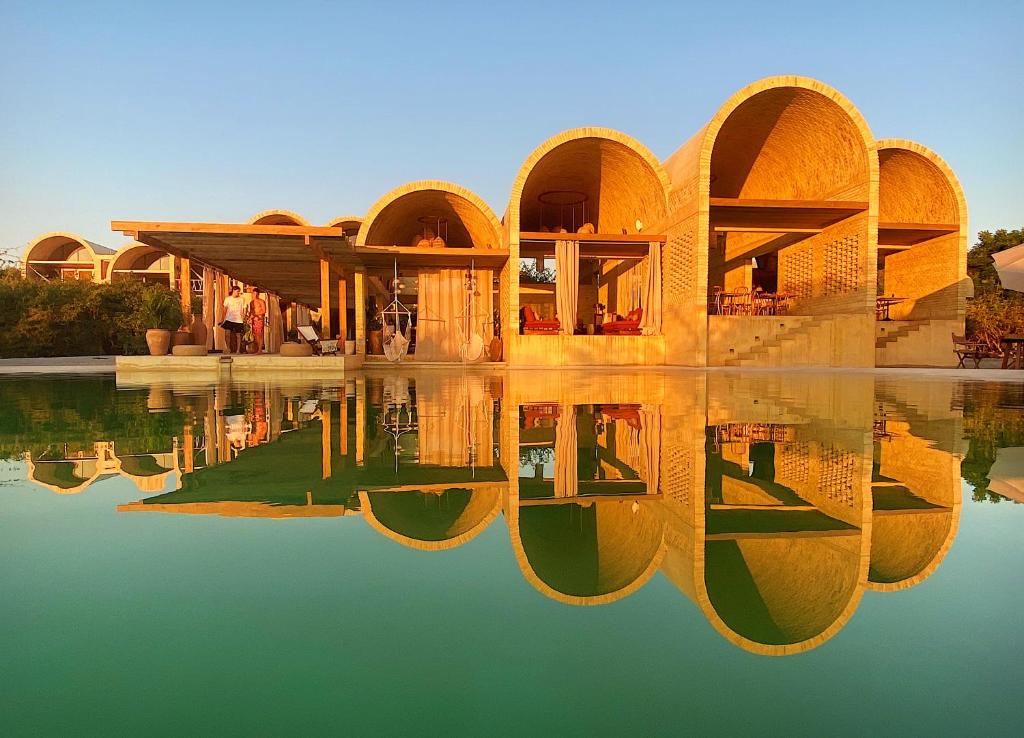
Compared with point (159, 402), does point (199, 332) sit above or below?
above

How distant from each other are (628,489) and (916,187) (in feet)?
58.5

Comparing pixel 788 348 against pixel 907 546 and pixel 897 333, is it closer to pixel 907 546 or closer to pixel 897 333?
pixel 897 333

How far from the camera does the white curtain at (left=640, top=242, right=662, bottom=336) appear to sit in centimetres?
1423

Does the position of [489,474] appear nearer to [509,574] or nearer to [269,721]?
[509,574]

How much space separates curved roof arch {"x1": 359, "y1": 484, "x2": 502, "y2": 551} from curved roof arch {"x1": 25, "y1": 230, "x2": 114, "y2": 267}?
33016 millimetres

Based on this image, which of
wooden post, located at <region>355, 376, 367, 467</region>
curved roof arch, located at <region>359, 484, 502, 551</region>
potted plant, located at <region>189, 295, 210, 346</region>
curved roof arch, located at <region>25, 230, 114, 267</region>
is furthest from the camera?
curved roof arch, located at <region>25, 230, 114, 267</region>

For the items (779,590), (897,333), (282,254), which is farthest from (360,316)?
(779,590)

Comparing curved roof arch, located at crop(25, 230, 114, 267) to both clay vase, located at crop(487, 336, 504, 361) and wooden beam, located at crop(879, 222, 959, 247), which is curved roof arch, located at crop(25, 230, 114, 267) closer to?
Result: clay vase, located at crop(487, 336, 504, 361)

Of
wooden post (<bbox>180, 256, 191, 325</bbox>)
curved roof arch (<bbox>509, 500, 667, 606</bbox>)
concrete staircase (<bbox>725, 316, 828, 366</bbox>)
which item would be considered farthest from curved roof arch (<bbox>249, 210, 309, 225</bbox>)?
curved roof arch (<bbox>509, 500, 667, 606</bbox>)

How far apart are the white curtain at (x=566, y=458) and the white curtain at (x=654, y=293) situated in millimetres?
10664

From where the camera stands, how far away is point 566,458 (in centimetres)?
259

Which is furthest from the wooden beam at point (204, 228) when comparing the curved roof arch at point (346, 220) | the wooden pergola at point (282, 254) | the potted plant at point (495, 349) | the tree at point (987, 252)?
the tree at point (987, 252)

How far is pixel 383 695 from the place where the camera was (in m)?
0.79

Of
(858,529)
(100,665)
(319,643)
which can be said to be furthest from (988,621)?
(100,665)
